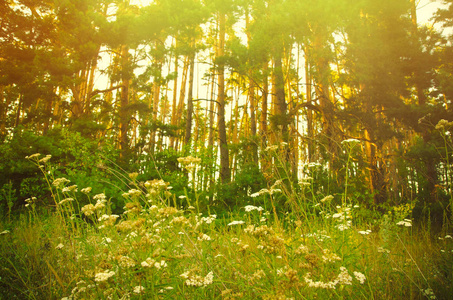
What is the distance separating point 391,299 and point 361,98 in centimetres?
781

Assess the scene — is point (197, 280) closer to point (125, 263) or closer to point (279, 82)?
point (125, 263)

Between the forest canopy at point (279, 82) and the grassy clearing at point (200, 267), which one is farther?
the forest canopy at point (279, 82)

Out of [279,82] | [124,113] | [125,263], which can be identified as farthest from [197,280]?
[124,113]

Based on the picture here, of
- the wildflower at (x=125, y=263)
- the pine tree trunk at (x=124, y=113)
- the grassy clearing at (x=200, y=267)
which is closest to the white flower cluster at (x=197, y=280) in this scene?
the grassy clearing at (x=200, y=267)

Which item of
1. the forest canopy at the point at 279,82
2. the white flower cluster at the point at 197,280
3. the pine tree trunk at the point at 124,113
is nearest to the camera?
→ the white flower cluster at the point at 197,280

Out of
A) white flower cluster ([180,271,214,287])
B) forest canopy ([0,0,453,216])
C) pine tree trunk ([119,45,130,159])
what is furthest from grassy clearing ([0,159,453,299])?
pine tree trunk ([119,45,130,159])

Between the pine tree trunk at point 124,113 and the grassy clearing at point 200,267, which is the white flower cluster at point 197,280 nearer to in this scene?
the grassy clearing at point 200,267

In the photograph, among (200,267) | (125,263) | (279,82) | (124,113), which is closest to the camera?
(125,263)

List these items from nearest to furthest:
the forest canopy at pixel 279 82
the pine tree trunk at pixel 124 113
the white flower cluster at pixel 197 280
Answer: the white flower cluster at pixel 197 280 → the forest canopy at pixel 279 82 → the pine tree trunk at pixel 124 113

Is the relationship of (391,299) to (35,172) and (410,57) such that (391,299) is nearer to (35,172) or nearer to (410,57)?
(35,172)

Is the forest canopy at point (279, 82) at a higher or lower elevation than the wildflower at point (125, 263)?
higher

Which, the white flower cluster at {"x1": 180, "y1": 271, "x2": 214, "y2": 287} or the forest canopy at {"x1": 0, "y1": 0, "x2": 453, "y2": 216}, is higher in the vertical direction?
the forest canopy at {"x1": 0, "y1": 0, "x2": 453, "y2": 216}

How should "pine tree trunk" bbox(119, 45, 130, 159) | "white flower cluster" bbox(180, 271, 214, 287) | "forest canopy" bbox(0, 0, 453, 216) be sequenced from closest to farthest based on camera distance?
1. "white flower cluster" bbox(180, 271, 214, 287)
2. "forest canopy" bbox(0, 0, 453, 216)
3. "pine tree trunk" bbox(119, 45, 130, 159)

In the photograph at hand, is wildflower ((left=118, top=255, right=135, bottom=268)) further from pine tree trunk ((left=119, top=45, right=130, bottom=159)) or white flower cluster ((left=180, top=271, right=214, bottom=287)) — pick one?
pine tree trunk ((left=119, top=45, right=130, bottom=159))
